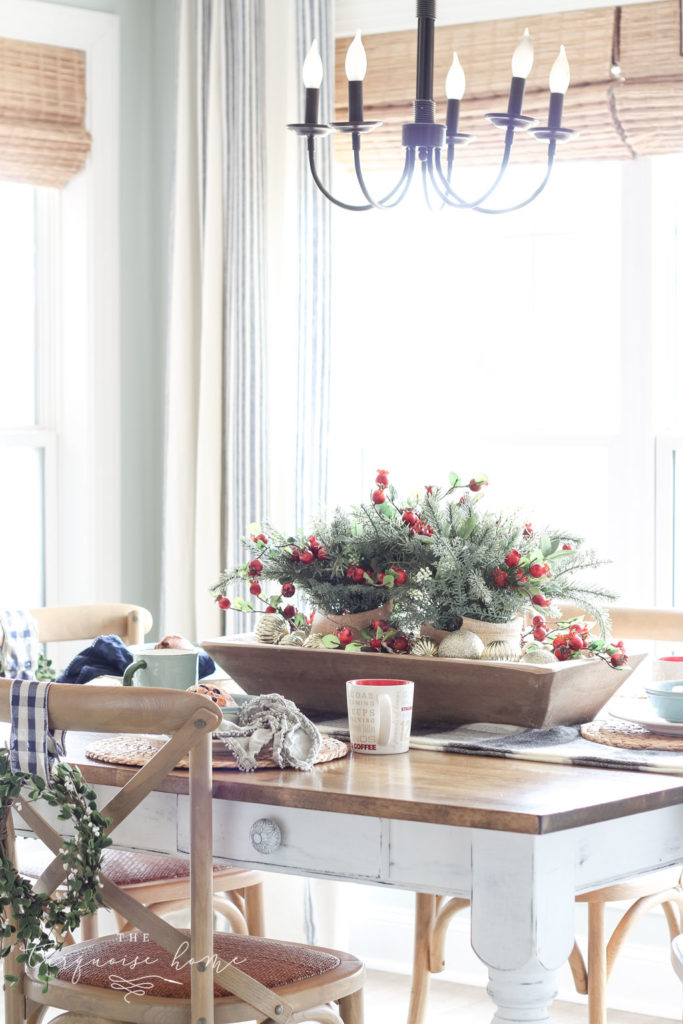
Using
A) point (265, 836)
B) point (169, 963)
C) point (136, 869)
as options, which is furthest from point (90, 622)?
point (265, 836)

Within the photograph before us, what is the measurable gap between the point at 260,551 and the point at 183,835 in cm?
58

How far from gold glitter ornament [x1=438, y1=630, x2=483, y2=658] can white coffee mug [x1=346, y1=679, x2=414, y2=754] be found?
16cm

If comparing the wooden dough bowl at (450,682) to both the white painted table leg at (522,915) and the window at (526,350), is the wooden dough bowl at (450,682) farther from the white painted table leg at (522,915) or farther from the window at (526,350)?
the window at (526,350)

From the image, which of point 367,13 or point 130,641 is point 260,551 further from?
point 367,13

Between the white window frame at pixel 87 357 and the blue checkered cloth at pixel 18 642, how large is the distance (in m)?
0.88

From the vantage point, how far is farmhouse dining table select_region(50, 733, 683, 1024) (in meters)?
1.51

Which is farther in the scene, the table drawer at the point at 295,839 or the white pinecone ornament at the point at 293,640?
the white pinecone ornament at the point at 293,640

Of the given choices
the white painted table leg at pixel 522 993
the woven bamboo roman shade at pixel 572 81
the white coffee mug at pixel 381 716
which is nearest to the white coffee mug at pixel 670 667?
the white coffee mug at pixel 381 716

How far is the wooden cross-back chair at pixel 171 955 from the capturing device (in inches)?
62.1

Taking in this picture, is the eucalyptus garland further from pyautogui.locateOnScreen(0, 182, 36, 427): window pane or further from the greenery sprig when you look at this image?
pyautogui.locateOnScreen(0, 182, 36, 427): window pane

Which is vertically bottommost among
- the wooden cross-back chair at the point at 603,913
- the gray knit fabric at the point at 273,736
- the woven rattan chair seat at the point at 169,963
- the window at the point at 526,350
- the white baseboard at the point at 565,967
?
the white baseboard at the point at 565,967

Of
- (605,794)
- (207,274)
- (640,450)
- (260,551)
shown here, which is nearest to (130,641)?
(260,551)

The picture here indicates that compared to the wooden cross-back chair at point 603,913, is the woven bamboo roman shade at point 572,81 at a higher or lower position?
higher

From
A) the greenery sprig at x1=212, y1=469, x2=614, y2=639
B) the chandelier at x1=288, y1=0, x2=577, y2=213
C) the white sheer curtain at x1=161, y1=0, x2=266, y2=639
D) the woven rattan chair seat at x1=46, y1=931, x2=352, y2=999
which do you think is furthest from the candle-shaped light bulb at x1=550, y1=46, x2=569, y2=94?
the white sheer curtain at x1=161, y1=0, x2=266, y2=639
